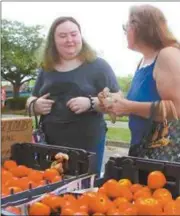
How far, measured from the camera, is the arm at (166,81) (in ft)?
4.75

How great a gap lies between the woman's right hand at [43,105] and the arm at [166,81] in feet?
1.46

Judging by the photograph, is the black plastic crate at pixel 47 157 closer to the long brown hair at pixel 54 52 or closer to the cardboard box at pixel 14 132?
the cardboard box at pixel 14 132

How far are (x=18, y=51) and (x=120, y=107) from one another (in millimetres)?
2871

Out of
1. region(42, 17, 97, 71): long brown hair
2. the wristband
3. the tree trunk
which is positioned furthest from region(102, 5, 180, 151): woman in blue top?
the tree trunk

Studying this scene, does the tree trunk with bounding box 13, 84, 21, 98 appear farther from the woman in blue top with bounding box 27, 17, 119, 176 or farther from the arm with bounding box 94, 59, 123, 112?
the arm with bounding box 94, 59, 123, 112

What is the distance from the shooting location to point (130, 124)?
64.6 inches

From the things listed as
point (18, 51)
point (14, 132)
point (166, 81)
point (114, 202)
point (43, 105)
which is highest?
point (18, 51)

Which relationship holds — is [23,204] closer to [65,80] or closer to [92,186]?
[92,186]

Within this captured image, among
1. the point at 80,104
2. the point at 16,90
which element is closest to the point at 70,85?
the point at 80,104

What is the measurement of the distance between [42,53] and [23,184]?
34.0 inches

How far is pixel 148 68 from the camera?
156 centimetres

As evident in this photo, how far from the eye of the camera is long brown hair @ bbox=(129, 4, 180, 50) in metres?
1.54

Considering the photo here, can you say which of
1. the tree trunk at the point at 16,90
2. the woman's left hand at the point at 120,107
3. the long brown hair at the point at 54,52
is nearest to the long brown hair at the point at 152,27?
the woman's left hand at the point at 120,107

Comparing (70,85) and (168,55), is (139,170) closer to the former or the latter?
(168,55)
